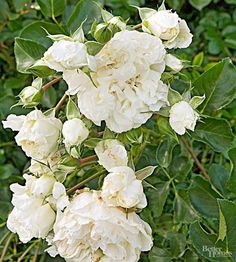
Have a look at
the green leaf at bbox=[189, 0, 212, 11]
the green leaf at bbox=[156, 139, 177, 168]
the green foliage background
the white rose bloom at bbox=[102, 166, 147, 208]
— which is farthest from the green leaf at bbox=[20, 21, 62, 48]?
the green leaf at bbox=[189, 0, 212, 11]

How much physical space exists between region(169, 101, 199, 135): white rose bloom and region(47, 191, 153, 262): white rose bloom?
10 centimetres

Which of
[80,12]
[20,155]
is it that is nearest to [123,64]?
[80,12]

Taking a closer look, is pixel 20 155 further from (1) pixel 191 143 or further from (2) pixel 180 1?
(2) pixel 180 1

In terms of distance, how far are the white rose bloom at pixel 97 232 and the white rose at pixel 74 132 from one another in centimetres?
6

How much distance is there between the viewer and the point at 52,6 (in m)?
0.96

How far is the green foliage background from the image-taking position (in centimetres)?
84

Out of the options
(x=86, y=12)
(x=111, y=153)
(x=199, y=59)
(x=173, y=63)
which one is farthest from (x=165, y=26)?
(x=199, y=59)

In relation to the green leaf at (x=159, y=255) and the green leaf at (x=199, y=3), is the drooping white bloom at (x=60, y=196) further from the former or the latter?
the green leaf at (x=199, y=3)

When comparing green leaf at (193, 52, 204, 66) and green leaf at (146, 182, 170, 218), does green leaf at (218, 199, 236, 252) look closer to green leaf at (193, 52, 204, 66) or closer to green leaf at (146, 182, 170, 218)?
green leaf at (146, 182, 170, 218)

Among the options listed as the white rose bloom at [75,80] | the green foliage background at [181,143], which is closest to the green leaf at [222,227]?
the green foliage background at [181,143]

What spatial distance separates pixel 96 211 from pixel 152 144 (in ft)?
1.19

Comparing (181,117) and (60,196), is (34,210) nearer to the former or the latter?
(60,196)

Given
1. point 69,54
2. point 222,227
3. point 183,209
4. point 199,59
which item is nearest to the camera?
point 69,54

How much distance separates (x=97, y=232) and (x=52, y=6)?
1.31ft
